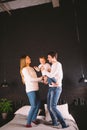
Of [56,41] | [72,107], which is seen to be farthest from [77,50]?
[72,107]

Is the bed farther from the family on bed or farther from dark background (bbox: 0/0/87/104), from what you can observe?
dark background (bbox: 0/0/87/104)

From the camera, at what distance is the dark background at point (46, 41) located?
5.46 m

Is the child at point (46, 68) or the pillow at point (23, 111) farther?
the pillow at point (23, 111)

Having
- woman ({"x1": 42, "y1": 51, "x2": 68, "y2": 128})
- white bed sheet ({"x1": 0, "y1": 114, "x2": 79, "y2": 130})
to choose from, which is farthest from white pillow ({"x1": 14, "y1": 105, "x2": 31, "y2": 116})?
woman ({"x1": 42, "y1": 51, "x2": 68, "y2": 128})

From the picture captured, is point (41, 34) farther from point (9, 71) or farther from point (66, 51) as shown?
point (9, 71)

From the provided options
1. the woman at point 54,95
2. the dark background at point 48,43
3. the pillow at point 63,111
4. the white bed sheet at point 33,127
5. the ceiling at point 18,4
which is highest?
the ceiling at point 18,4

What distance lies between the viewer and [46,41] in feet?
18.9

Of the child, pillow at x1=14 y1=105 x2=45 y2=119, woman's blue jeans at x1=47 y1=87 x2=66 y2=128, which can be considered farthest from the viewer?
pillow at x1=14 y1=105 x2=45 y2=119

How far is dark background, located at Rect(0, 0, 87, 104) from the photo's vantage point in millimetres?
5461

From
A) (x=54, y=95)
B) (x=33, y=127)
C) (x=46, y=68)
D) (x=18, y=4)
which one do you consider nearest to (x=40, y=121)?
(x=33, y=127)

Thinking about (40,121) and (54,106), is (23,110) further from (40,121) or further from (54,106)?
(54,106)

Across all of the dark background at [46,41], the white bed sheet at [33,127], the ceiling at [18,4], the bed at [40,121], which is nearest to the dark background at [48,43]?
the dark background at [46,41]

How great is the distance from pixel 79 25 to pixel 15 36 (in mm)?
1925

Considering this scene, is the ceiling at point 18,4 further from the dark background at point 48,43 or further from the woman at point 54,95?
the woman at point 54,95
